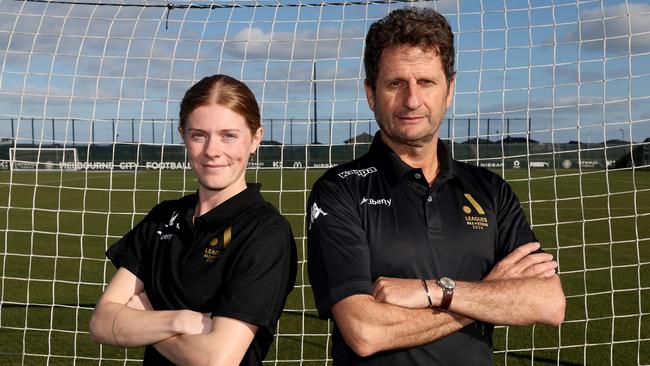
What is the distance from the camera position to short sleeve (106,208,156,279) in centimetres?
245

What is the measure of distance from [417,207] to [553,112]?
135 inches

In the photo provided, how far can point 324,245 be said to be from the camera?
7.60ft

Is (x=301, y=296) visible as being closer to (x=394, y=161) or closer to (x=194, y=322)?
(x=394, y=161)

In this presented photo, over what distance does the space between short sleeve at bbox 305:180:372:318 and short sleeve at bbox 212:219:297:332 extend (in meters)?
0.11

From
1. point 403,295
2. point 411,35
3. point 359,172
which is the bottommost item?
point 403,295

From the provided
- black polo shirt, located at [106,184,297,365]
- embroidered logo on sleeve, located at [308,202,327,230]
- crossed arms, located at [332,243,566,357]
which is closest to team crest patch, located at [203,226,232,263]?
black polo shirt, located at [106,184,297,365]

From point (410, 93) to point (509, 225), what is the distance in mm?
622

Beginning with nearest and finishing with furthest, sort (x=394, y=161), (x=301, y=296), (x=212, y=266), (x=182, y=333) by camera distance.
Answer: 1. (x=182, y=333)
2. (x=212, y=266)
3. (x=394, y=161)
4. (x=301, y=296)

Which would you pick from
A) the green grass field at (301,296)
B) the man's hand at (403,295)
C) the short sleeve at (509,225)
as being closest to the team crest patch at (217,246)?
the man's hand at (403,295)

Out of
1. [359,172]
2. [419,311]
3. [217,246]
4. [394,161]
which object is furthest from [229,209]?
[419,311]

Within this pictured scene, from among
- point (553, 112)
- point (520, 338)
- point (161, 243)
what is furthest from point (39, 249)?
point (161, 243)

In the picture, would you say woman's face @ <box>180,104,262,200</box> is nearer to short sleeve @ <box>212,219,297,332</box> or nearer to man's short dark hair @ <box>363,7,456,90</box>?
short sleeve @ <box>212,219,297,332</box>

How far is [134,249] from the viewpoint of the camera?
97.3 inches

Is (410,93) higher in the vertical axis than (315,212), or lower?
higher
